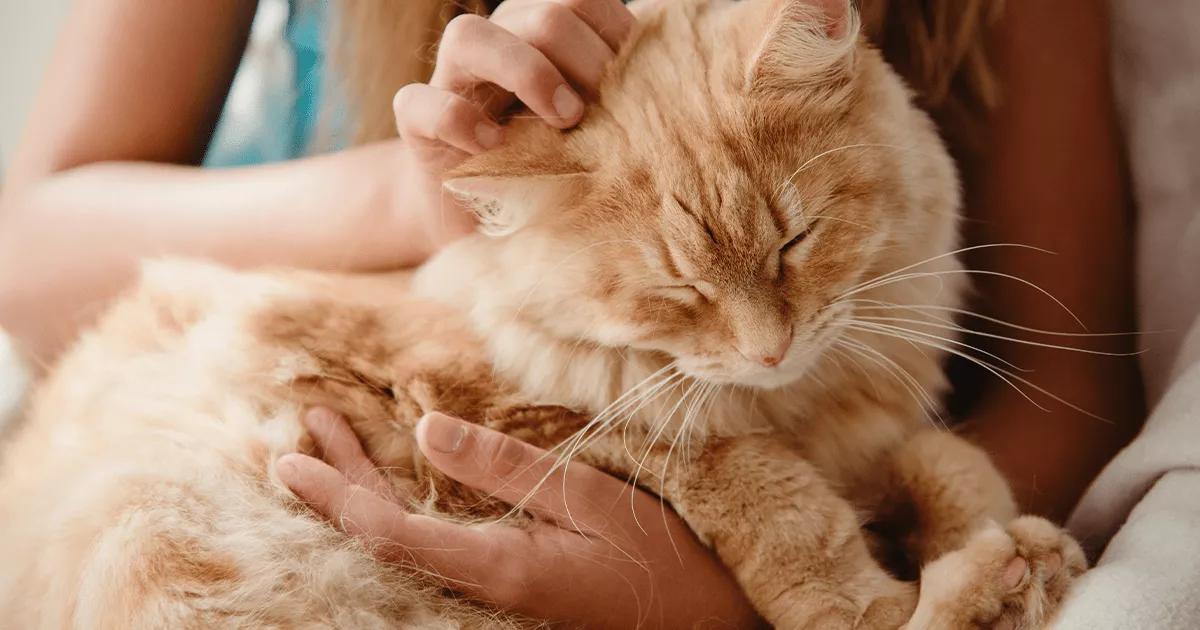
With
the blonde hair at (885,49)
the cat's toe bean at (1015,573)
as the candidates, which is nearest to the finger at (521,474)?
the cat's toe bean at (1015,573)

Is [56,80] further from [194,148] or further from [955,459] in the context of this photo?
[955,459]

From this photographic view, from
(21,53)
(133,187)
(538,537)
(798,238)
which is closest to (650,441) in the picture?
(538,537)

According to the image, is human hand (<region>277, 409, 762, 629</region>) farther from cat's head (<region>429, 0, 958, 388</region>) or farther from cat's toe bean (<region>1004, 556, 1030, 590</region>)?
cat's toe bean (<region>1004, 556, 1030, 590</region>)

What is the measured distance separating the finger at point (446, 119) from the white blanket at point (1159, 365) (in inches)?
28.8

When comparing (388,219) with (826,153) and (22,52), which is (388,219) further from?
(22,52)

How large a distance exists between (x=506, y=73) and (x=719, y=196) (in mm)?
246

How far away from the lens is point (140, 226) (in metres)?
1.31

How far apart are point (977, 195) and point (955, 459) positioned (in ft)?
1.96

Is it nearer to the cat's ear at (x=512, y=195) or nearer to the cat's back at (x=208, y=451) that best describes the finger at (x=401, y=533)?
the cat's back at (x=208, y=451)

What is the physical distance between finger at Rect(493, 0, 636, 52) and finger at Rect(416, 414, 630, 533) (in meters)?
0.46

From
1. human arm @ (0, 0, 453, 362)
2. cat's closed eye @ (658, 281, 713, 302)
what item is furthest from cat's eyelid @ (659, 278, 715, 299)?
human arm @ (0, 0, 453, 362)

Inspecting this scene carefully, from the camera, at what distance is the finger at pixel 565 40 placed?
2.82 feet

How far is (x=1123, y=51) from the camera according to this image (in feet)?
4.49

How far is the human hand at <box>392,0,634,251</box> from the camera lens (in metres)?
0.84
